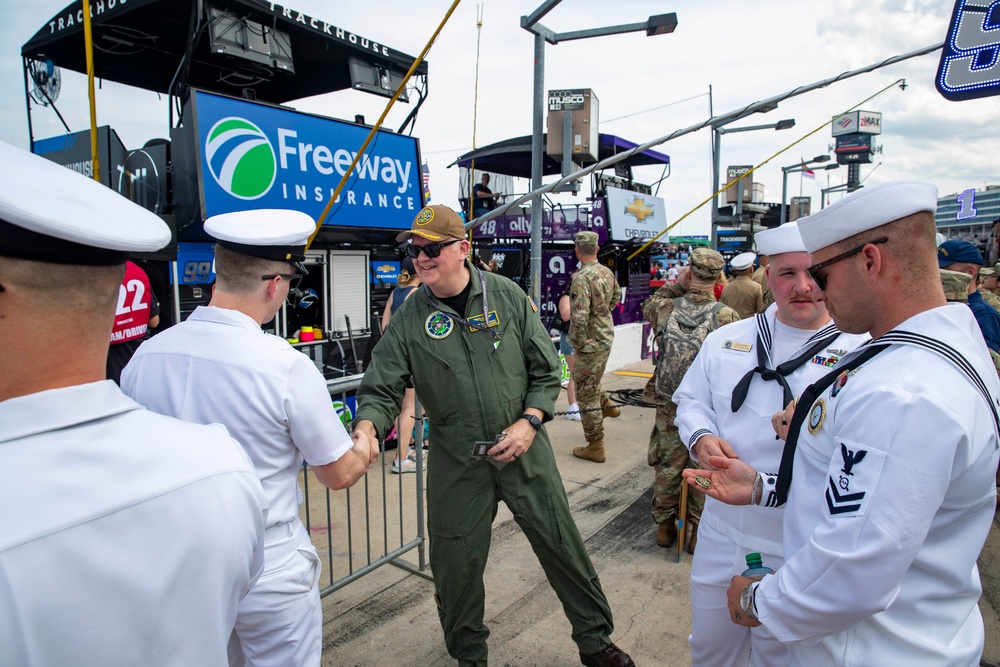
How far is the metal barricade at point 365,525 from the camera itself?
3541 millimetres

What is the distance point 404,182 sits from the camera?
714 centimetres

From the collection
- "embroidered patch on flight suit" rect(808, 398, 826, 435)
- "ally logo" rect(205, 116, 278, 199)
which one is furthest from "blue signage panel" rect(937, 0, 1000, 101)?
"ally logo" rect(205, 116, 278, 199)

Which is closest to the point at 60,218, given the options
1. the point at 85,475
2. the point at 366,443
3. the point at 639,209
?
the point at 85,475

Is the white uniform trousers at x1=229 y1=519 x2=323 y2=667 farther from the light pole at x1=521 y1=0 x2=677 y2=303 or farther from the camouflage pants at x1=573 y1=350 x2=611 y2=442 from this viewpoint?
the light pole at x1=521 y1=0 x2=677 y2=303

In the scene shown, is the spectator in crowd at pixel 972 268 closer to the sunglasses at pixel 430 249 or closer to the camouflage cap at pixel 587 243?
the camouflage cap at pixel 587 243

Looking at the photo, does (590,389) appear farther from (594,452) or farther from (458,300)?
(458,300)

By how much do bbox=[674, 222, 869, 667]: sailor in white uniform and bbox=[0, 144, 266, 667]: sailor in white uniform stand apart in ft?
5.83

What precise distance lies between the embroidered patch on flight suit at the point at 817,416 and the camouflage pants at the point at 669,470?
9.02 feet

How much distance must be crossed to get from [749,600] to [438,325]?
1.72m

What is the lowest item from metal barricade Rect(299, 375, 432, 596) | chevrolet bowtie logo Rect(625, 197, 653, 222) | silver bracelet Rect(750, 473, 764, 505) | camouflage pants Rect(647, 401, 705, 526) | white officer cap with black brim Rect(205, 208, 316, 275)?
metal barricade Rect(299, 375, 432, 596)

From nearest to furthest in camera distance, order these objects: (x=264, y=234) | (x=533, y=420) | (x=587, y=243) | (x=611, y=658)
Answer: (x=264, y=234)
(x=533, y=420)
(x=611, y=658)
(x=587, y=243)

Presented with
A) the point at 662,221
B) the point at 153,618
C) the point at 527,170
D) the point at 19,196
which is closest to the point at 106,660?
the point at 153,618

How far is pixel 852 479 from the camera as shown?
130cm

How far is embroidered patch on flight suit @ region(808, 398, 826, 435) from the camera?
4.95 ft
